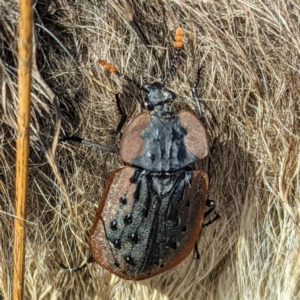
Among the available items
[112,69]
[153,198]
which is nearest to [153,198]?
[153,198]

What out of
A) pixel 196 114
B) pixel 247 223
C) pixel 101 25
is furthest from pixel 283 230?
pixel 101 25

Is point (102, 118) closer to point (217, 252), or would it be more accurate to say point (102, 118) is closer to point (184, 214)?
point (184, 214)

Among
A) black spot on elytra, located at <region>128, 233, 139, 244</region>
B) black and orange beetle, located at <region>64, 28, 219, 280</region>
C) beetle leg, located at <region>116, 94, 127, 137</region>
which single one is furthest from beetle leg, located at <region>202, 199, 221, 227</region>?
beetle leg, located at <region>116, 94, 127, 137</region>

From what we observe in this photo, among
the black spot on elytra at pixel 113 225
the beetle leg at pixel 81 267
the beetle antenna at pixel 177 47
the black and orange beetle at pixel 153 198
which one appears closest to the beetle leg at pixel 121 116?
the black and orange beetle at pixel 153 198

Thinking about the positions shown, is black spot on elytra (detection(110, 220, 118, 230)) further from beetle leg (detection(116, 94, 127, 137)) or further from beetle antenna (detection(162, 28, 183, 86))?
beetle antenna (detection(162, 28, 183, 86))

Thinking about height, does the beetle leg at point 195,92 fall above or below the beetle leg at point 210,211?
above

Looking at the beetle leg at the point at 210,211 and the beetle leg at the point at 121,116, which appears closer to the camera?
the beetle leg at the point at 121,116

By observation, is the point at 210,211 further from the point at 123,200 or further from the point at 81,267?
the point at 81,267

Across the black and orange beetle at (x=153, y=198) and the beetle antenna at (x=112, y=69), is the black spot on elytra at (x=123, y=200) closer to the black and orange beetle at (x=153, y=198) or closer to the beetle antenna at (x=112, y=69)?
the black and orange beetle at (x=153, y=198)
